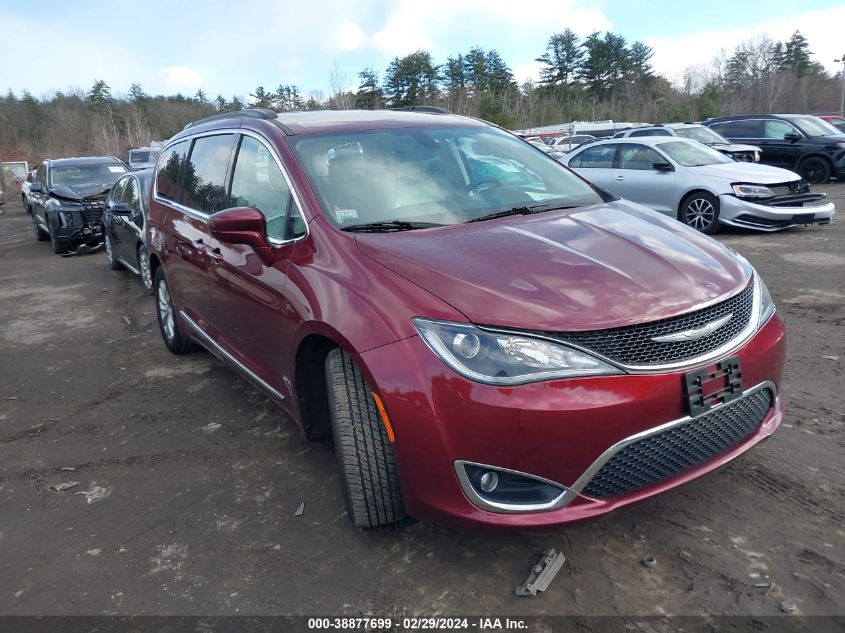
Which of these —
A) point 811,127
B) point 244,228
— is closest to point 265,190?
point 244,228

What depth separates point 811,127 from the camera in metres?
15.7

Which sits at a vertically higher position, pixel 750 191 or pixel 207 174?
pixel 207 174

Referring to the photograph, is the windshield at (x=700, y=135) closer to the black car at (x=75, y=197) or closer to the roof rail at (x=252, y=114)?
the black car at (x=75, y=197)

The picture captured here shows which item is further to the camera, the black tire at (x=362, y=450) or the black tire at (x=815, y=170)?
the black tire at (x=815, y=170)

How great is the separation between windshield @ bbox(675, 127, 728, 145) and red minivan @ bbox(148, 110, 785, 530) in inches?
481

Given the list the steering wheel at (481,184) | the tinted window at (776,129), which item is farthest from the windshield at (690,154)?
the steering wheel at (481,184)

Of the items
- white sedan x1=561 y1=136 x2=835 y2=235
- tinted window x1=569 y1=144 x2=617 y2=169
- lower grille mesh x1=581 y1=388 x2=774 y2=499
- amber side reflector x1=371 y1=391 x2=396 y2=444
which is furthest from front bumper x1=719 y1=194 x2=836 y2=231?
amber side reflector x1=371 y1=391 x2=396 y2=444

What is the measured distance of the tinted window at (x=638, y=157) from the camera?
10008 mm

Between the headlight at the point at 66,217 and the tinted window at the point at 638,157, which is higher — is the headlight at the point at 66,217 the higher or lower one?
the lower one

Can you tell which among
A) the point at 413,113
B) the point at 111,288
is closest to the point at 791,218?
the point at 413,113

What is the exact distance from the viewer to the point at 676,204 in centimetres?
963

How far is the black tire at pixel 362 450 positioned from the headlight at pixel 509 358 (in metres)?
0.48

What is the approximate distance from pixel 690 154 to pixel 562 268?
8616 millimetres

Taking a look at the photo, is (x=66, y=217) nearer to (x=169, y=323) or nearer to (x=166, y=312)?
(x=166, y=312)
